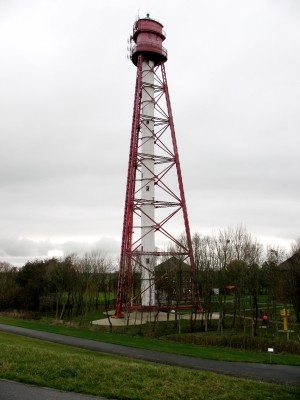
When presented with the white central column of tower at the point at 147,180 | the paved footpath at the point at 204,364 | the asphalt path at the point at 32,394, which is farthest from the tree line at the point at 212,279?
the asphalt path at the point at 32,394

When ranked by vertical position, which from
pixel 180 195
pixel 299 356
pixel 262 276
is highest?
pixel 180 195

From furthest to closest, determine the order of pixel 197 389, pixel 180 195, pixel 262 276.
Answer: pixel 180 195, pixel 262 276, pixel 197 389

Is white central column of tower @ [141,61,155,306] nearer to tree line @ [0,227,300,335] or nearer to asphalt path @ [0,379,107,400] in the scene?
tree line @ [0,227,300,335]

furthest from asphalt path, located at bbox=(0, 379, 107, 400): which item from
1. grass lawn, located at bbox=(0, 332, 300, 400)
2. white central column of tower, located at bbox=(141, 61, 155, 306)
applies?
white central column of tower, located at bbox=(141, 61, 155, 306)

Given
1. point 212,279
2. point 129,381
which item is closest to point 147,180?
point 212,279

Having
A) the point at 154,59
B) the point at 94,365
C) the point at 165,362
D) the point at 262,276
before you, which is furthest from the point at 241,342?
the point at 154,59

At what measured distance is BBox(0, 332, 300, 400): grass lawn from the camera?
30.2ft

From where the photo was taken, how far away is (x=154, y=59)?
1371 inches

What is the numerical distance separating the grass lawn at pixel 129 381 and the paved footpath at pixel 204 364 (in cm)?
201

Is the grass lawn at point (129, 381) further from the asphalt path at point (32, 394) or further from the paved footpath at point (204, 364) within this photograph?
the paved footpath at point (204, 364)

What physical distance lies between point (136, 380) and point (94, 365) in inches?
71.7

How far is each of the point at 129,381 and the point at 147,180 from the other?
2304cm

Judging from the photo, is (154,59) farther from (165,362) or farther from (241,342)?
(165,362)

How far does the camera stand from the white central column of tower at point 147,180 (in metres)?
31.4
